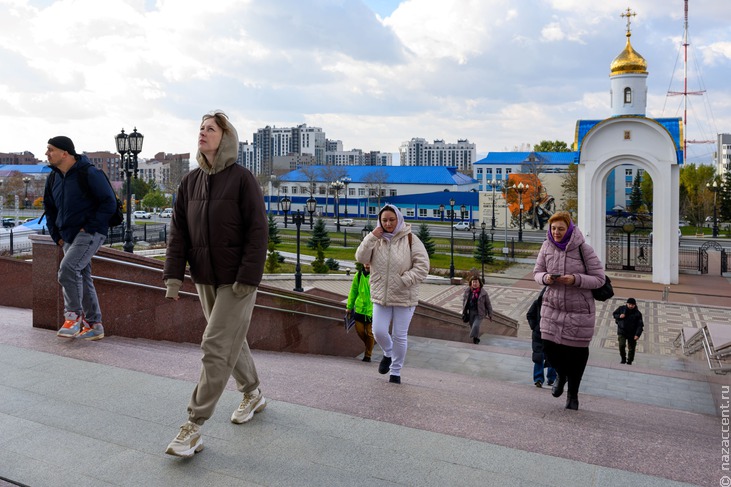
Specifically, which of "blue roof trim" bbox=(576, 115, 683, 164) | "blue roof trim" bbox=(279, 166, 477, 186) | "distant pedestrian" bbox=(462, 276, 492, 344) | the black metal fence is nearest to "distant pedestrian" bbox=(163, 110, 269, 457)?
"distant pedestrian" bbox=(462, 276, 492, 344)

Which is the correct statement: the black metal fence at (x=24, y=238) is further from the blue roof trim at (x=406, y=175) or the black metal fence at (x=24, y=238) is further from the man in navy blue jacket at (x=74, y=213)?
the blue roof trim at (x=406, y=175)

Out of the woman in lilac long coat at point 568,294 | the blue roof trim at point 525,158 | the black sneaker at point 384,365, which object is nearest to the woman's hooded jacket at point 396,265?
the black sneaker at point 384,365

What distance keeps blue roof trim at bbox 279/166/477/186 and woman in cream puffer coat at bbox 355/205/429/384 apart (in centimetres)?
6560

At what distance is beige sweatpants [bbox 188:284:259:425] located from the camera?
332 centimetres

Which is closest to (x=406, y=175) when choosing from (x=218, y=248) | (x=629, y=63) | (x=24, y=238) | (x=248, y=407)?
(x=629, y=63)

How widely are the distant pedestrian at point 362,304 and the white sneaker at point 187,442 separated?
3963 mm

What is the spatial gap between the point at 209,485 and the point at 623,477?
2064 millimetres

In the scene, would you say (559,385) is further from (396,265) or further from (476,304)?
(476,304)

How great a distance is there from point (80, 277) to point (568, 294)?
13.7 ft

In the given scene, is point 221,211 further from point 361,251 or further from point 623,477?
point 623,477

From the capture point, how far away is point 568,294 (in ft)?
15.4

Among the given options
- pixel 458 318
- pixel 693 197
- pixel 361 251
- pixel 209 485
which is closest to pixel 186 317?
pixel 361 251

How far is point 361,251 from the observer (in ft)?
17.5

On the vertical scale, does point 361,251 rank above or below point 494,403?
above
